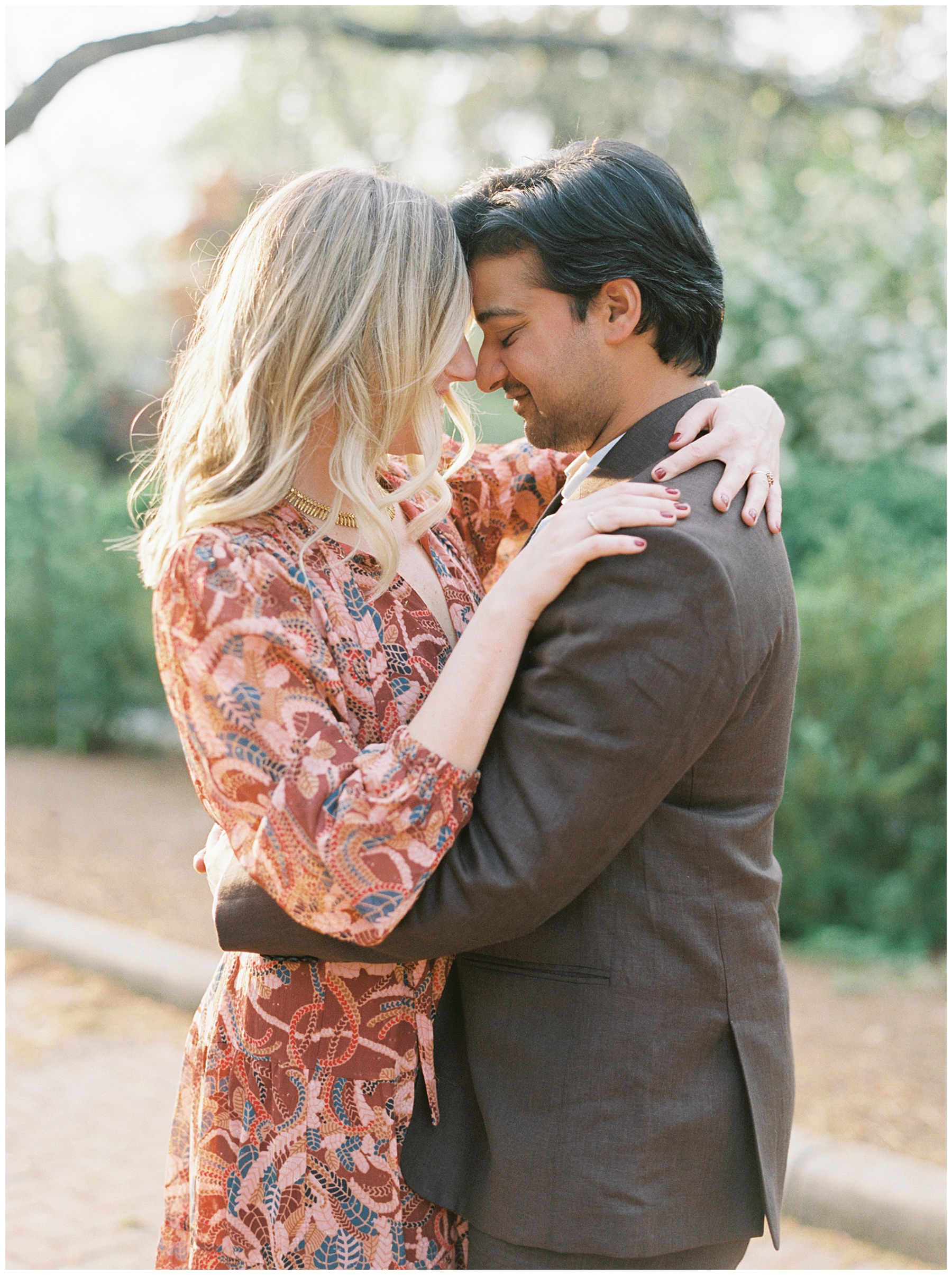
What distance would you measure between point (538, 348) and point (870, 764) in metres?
3.93

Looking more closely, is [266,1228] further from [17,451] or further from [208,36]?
[17,451]

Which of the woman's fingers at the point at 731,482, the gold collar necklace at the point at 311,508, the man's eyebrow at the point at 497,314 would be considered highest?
the man's eyebrow at the point at 497,314

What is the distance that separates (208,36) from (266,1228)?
4.18 meters

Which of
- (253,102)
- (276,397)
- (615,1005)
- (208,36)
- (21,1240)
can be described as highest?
(253,102)

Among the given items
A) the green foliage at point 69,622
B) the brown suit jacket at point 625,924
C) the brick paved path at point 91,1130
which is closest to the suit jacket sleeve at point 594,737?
the brown suit jacket at point 625,924

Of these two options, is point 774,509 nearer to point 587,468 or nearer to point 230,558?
point 587,468

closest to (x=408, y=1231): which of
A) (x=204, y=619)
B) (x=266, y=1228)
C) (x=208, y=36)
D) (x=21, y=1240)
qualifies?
(x=266, y=1228)

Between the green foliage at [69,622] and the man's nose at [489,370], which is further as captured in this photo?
the green foliage at [69,622]

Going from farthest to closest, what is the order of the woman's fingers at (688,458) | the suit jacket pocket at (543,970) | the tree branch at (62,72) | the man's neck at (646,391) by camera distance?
the tree branch at (62,72), the man's neck at (646,391), the woman's fingers at (688,458), the suit jacket pocket at (543,970)

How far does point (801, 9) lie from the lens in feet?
30.2

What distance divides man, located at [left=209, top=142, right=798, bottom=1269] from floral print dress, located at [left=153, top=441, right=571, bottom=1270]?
0.27 feet

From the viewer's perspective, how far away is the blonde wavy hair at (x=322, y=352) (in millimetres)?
1812

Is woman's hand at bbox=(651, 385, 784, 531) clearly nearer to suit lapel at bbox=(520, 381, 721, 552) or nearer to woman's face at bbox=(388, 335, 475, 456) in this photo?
suit lapel at bbox=(520, 381, 721, 552)

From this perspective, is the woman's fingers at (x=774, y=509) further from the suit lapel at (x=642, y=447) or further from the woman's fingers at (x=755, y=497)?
Result: the suit lapel at (x=642, y=447)
